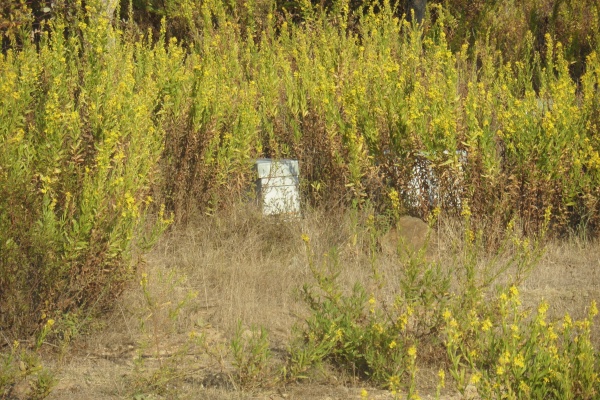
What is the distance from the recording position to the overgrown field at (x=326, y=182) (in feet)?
12.4

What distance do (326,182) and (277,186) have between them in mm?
330

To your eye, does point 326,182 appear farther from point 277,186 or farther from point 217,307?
point 217,307

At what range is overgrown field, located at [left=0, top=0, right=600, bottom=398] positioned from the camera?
12.4 feet

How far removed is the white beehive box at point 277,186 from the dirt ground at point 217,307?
217 millimetres

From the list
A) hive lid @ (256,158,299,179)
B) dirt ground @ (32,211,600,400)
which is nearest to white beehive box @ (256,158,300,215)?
hive lid @ (256,158,299,179)

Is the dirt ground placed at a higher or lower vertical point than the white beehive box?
lower

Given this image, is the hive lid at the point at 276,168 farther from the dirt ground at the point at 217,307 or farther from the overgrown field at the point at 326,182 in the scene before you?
the dirt ground at the point at 217,307

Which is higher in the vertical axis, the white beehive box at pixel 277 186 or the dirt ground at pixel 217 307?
the white beehive box at pixel 277 186

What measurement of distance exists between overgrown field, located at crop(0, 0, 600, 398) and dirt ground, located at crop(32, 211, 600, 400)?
4.4 inches

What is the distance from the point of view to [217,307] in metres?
4.73

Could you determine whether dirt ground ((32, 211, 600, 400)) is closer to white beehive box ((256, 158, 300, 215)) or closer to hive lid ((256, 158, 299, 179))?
white beehive box ((256, 158, 300, 215))

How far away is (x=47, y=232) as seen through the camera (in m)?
4.04

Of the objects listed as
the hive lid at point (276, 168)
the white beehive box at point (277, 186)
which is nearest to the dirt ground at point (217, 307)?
the white beehive box at point (277, 186)

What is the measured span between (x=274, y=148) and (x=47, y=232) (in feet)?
8.14
